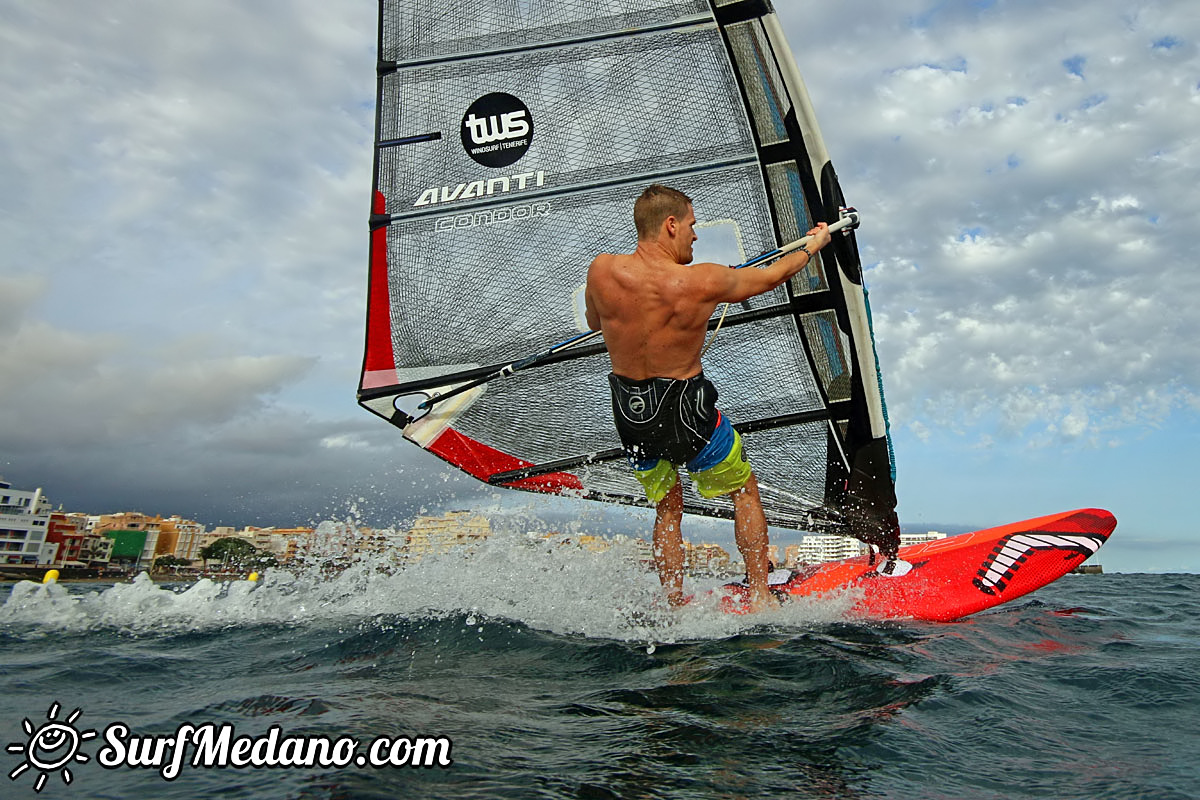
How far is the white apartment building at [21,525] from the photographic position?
5306 centimetres

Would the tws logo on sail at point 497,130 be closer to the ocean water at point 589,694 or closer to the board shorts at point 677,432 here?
the board shorts at point 677,432

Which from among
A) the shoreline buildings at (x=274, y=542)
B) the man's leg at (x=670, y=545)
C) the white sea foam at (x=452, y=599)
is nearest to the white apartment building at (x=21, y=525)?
the shoreline buildings at (x=274, y=542)

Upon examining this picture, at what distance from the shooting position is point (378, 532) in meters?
4.12

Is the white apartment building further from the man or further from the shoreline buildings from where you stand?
the man

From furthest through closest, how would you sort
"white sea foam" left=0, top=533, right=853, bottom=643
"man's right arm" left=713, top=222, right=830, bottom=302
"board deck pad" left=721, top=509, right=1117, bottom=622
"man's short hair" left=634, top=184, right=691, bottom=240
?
"board deck pad" left=721, top=509, right=1117, bottom=622
"white sea foam" left=0, top=533, right=853, bottom=643
"man's short hair" left=634, top=184, right=691, bottom=240
"man's right arm" left=713, top=222, right=830, bottom=302

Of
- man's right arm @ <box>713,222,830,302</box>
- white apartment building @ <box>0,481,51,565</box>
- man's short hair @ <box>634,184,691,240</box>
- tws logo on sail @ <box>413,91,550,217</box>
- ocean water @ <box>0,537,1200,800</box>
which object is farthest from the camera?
white apartment building @ <box>0,481,51,565</box>

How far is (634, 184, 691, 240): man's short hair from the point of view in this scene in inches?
134

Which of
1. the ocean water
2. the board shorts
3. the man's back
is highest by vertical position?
the man's back

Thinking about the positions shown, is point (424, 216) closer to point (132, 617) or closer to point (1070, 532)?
point (132, 617)

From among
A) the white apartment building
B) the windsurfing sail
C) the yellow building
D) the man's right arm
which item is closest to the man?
the man's right arm

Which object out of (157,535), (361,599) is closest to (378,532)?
(361,599)

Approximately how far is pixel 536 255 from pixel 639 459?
5.01 ft

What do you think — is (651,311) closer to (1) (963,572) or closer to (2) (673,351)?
(2) (673,351)

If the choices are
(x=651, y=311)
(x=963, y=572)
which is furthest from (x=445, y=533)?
(x=963, y=572)
